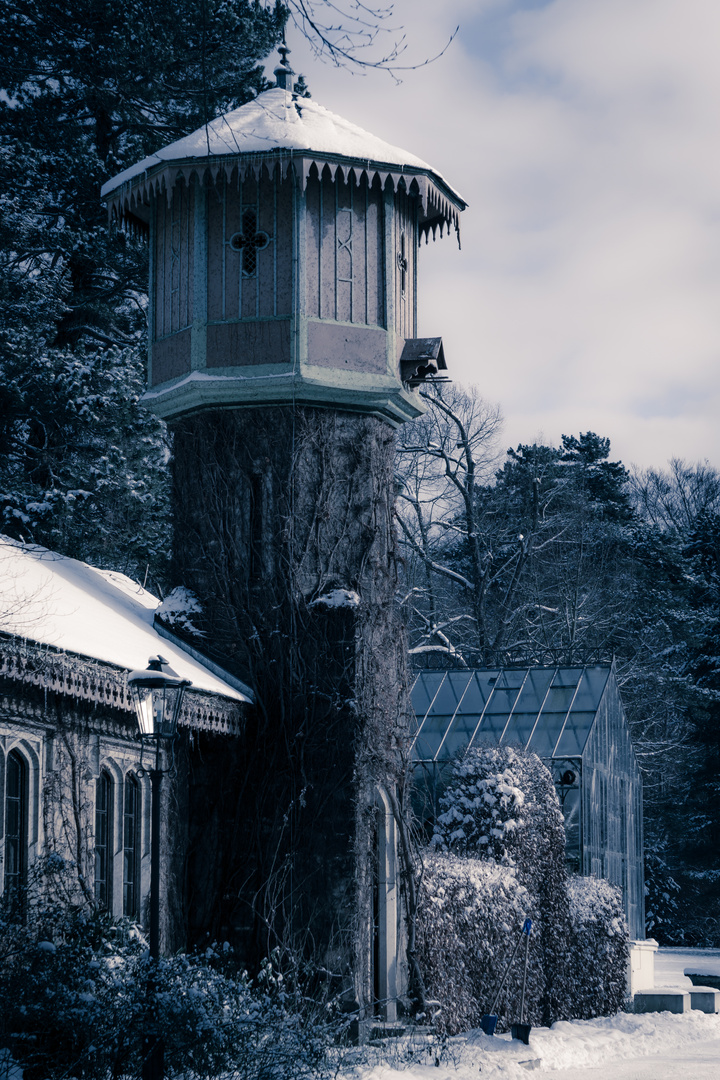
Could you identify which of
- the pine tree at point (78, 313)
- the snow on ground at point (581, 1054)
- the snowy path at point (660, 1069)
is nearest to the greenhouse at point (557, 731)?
the snow on ground at point (581, 1054)

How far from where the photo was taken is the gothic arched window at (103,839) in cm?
1240

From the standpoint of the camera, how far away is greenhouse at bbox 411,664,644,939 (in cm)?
2264

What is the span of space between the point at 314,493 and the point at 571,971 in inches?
321

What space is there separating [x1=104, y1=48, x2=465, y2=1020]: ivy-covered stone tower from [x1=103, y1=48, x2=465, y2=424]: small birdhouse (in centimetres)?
2

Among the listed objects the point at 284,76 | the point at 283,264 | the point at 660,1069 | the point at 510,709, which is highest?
the point at 284,76

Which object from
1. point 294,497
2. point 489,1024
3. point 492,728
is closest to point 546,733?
point 492,728

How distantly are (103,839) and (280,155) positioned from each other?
7.28 metres

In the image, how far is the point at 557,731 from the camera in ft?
75.9

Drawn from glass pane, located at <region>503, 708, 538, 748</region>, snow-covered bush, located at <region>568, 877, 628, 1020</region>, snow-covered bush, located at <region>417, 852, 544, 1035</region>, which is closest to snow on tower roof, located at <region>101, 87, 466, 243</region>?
snow-covered bush, located at <region>417, 852, 544, 1035</region>

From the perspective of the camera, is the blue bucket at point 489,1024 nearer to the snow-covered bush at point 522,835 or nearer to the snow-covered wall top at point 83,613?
the snow-covered bush at point 522,835

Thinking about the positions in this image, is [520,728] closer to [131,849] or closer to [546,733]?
[546,733]

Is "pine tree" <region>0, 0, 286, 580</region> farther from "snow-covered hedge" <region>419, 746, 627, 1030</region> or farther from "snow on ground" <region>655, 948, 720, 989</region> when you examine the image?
"snow on ground" <region>655, 948, 720, 989</region>

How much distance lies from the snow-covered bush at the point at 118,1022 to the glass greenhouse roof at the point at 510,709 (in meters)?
13.5

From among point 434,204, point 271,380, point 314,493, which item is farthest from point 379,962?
point 434,204
